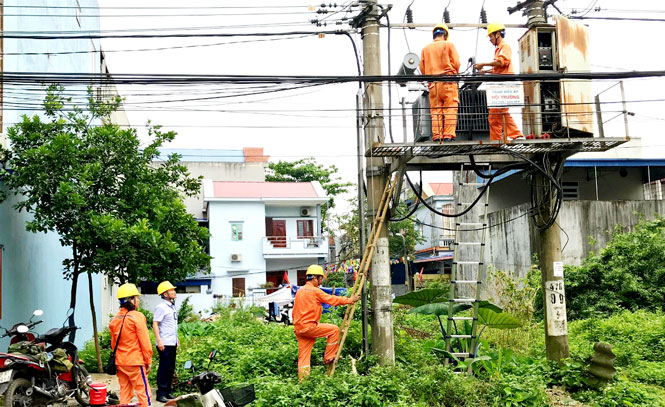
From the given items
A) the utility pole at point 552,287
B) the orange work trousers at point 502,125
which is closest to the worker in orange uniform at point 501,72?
the orange work trousers at point 502,125

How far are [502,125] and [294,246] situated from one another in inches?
1291

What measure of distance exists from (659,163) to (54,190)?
74.7 ft

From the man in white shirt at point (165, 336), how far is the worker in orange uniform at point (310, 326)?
6.45 ft

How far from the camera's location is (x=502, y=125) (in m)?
11.4

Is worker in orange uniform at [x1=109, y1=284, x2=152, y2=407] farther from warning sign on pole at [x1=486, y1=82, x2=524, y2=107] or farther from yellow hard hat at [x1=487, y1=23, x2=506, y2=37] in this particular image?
yellow hard hat at [x1=487, y1=23, x2=506, y2=37]

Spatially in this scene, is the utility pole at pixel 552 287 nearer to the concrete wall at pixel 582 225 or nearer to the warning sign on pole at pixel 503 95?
the warning sign on pole at pixel 503 95

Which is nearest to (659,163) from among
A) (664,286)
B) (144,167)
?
(664,286)

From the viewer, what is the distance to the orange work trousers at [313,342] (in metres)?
10.9

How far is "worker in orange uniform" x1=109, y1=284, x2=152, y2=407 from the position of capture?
9414mm

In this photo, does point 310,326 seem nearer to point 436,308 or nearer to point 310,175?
point 436,308

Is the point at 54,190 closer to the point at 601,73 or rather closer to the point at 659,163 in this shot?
the point at 601,73

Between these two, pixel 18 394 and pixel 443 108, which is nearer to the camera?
pixel 18 394

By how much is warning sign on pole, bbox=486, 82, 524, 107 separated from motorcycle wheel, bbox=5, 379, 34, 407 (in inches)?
320

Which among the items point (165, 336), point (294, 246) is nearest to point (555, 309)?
point (165, 336)
